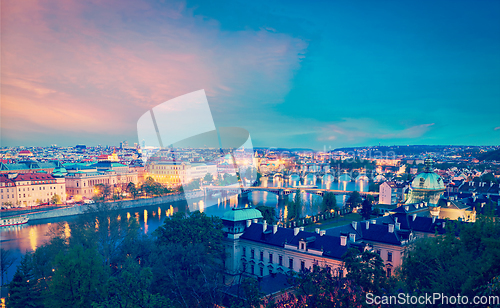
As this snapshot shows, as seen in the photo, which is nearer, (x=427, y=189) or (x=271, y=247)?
(x=271, y=247)

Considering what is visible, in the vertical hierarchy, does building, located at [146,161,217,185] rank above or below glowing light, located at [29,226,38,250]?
above

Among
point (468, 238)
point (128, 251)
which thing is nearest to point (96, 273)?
point (128, 251)

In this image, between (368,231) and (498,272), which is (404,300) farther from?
(368,231)

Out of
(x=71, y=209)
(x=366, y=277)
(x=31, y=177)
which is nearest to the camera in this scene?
(x=366, y=277)

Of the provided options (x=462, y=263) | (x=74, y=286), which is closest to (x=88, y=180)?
(x=74, y=286)

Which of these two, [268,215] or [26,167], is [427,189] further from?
[26,167]

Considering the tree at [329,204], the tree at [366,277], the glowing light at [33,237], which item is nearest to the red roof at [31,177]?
the glowing light at [33,237]

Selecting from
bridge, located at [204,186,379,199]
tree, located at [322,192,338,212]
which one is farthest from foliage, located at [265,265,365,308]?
bridge, located at [204,186,379,199]

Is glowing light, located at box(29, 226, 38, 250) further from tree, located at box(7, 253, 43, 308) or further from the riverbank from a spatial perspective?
tree, located at box(7, 253, 43, 308)
